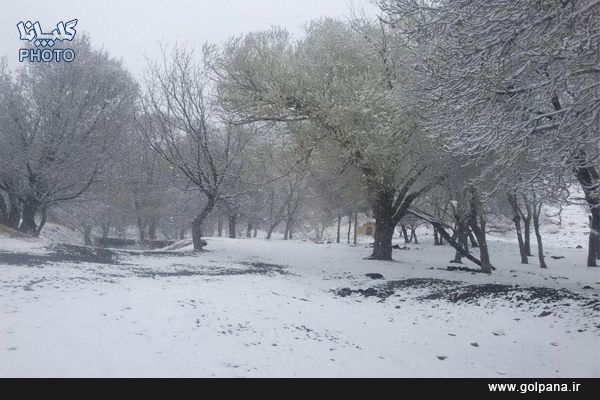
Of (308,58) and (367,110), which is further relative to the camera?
(308,58)

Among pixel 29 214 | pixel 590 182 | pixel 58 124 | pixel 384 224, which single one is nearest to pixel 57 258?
pixel 58 124

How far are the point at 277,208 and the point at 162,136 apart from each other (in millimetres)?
21955

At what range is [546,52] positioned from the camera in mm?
5582

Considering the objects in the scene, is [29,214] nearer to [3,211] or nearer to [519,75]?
[3,211]

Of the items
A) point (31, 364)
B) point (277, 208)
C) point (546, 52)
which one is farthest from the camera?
point (277, 208)

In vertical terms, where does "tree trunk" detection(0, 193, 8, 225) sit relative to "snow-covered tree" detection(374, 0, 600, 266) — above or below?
below

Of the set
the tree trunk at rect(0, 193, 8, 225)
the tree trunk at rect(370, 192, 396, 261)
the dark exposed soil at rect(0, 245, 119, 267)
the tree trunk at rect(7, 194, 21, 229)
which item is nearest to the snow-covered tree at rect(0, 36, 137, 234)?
the tree trunk at rect(7, 194, 21, 229)

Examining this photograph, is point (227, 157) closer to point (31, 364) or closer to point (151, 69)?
point (151, 69)

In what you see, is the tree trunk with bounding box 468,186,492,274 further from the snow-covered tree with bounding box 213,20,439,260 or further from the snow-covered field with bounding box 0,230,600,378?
the snow-covered field with bounding box 0,230,600,378

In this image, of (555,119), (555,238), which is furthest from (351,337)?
(555,238)

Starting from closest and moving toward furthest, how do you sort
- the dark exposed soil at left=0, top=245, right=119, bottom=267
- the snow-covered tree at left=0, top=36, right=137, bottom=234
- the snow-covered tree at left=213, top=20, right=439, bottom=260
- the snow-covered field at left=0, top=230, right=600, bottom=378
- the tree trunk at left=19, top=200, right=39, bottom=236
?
the snow-covered field at left=0, top=230, right=600, bottom=378 < the dark exposed soil at left=0, top=245, right=119, bottom=267 < the snow-covered tree at left=213, top=20, right=439, bottom=260 < the snow-covered tree at left=0, top=36, right=137, bottom=234 < the tree trunk at left=19, top=200, right=39, bottom=236

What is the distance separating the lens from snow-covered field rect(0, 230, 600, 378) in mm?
4301

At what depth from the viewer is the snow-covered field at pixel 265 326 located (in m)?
4.30

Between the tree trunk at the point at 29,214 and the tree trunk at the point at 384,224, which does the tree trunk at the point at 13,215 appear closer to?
the tree trunk at the point at 29,214
